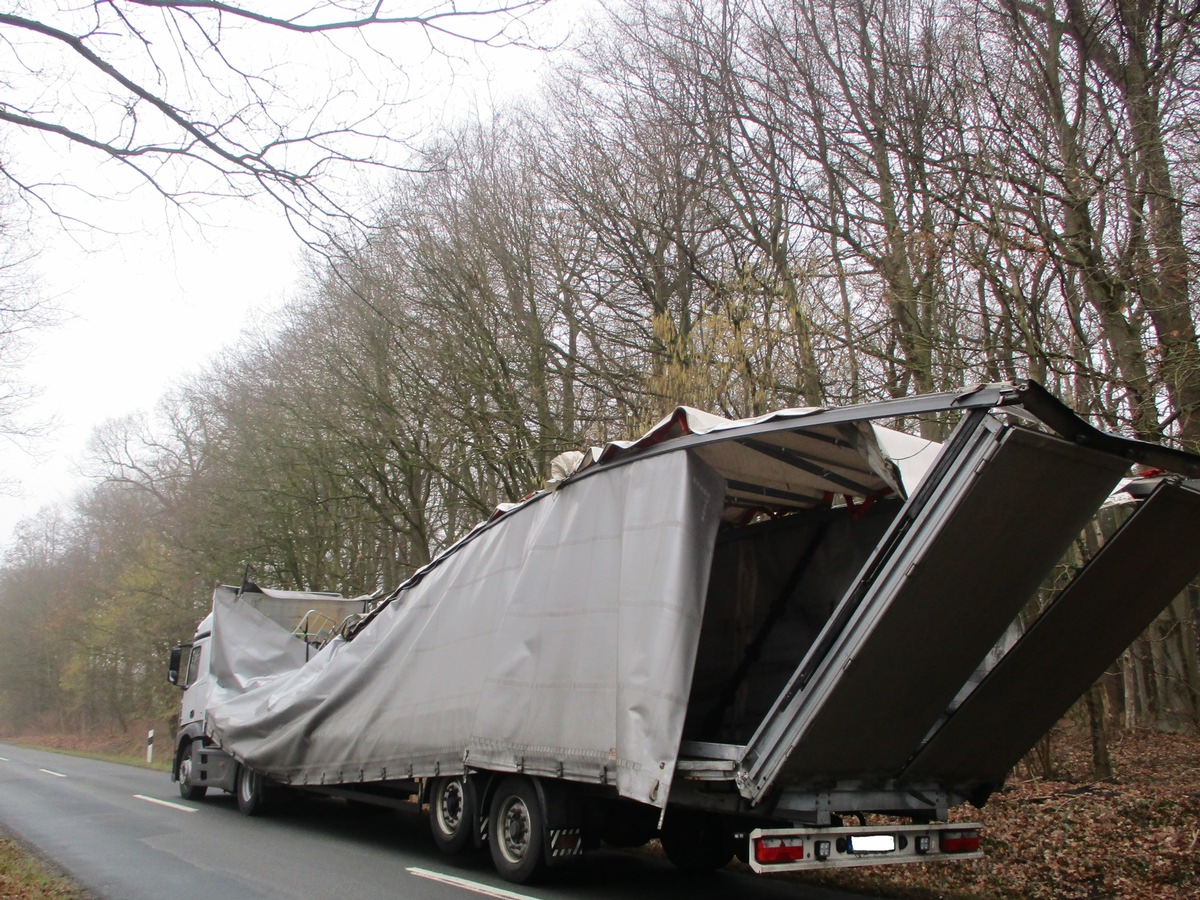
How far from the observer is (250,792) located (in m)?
11.2

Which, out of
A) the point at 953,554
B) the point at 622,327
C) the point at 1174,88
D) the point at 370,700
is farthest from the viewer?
the point at 622,327

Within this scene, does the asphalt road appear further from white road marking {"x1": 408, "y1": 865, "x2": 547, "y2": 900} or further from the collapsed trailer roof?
the collapsed trailer roof

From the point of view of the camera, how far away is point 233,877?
7.34m

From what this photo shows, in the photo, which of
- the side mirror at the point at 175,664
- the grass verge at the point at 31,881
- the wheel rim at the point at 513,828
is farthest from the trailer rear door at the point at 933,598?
the side mirror at the point at 175,664

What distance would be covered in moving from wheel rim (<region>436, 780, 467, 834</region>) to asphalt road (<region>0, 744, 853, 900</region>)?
33 centimetres

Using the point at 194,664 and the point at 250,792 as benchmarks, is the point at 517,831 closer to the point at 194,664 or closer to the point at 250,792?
the point at 250,792

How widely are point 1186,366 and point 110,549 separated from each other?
37.1 metres

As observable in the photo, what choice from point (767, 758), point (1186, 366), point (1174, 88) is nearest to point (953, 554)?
point (767, 758)

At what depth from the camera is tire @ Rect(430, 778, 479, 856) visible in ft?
24.6

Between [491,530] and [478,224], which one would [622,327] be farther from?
[491,530]

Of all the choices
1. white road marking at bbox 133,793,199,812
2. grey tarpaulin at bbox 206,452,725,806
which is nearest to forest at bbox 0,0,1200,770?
grey tarpaulin at bbox 206,452,725,806

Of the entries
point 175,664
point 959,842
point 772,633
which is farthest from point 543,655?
point 175,664

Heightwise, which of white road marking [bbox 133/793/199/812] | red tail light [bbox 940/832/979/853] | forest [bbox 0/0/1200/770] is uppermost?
forest [bbox 0/0/1200/770]

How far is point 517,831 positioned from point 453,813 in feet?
3.43
